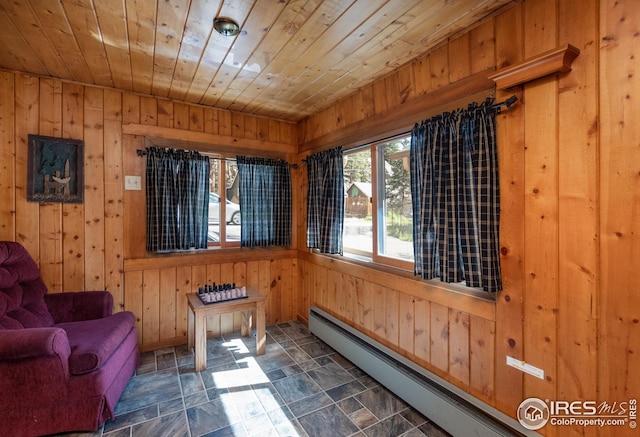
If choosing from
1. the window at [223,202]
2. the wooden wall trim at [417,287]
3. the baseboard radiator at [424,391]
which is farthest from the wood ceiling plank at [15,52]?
the baseboard radiator at [424,391]

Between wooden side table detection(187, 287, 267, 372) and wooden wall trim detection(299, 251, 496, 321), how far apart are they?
0.86 m

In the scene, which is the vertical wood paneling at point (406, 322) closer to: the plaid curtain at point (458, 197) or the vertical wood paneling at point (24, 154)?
the plaid curtain at point (458, 197)

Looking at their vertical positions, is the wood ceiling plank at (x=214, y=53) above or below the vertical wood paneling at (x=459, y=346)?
above

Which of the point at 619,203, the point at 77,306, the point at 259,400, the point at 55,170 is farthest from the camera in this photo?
the point at 55,170

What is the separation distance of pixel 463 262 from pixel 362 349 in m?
1.29

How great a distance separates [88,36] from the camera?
1.94 metres

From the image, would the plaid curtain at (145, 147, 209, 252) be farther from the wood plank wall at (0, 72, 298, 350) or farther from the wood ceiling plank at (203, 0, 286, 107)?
the wood ceiling plank at (203, 0, 286, 107)

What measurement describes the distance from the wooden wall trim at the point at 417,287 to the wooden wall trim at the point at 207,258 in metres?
0.81

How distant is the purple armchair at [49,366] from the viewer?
68.0 inches

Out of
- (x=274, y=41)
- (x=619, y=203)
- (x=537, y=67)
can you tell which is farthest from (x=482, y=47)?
(x=274, y=41)

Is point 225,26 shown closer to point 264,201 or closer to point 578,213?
point 264,201

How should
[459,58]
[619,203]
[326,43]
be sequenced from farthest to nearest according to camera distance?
[326,43]
[459,58]
[619,203]

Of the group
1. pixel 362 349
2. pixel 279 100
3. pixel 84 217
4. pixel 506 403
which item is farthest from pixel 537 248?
pixel 84 217

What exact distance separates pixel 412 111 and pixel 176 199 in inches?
92.4
